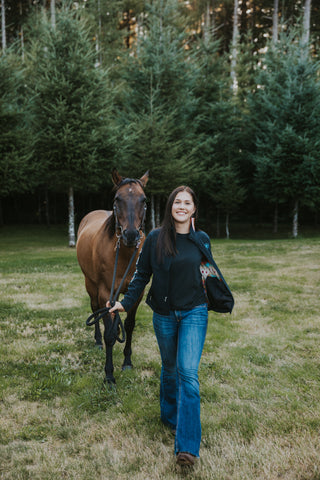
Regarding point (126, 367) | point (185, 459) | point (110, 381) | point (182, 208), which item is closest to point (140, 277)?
point (182, 208)

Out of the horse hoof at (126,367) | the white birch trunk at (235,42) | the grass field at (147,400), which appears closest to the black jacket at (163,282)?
the grass field at (147,400)

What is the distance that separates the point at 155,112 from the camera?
68.0ft

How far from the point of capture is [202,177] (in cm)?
2412

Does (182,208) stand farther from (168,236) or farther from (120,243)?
(120,243)

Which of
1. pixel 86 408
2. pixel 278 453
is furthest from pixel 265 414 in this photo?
pixel 86 408

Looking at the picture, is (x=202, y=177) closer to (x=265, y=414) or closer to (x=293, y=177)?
(x=293, y=177)

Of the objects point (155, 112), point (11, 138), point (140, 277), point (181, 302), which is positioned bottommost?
point (181, 302)

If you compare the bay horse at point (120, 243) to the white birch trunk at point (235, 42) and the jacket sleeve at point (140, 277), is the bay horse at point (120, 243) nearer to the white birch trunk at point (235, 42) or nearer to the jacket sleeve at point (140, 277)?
the jacket sleeve at point (140, 277)

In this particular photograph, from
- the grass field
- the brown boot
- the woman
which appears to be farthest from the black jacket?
the grass field

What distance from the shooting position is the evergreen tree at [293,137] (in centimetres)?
2211

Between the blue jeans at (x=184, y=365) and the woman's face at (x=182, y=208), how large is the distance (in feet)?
2.47

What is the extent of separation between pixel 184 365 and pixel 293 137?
22.4m

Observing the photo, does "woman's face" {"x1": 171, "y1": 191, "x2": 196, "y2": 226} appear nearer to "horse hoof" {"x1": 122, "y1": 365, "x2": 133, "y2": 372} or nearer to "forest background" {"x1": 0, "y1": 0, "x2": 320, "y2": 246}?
"horse hoof" {"x1": 122, "y1": 365, "x2": 133, "y2": 372}

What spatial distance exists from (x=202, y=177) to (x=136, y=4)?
19.9 meters
